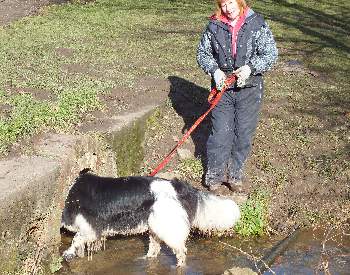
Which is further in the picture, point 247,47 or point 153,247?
point 247,47

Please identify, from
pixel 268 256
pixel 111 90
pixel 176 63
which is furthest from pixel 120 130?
pixel 176 63

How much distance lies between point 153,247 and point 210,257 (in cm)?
52

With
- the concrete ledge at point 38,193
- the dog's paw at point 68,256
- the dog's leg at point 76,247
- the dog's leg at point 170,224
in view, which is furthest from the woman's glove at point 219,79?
the dog's paw at point 68,256

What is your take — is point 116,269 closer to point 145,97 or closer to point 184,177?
point 184,177

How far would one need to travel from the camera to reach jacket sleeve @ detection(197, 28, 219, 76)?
6445mm

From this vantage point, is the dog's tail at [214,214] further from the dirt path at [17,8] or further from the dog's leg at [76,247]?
the dirt path at [17,8]

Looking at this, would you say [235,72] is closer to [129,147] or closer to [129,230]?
[129,147]

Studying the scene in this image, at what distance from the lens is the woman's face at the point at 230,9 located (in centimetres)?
608

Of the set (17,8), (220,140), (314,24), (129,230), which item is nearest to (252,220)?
(220,140)

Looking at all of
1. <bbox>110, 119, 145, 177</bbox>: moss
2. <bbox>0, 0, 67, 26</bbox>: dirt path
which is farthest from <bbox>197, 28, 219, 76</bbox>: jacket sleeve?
<bbox>0, 0, 67, 26</bbox>: dirt path

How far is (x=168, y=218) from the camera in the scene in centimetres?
534

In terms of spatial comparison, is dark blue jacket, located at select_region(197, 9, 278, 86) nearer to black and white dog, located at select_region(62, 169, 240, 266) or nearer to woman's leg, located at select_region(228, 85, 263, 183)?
woman's leg, located at select_region(228, 85, 263, 183)

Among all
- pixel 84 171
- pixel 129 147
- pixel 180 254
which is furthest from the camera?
pixel 129 147

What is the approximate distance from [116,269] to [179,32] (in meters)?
8.33
